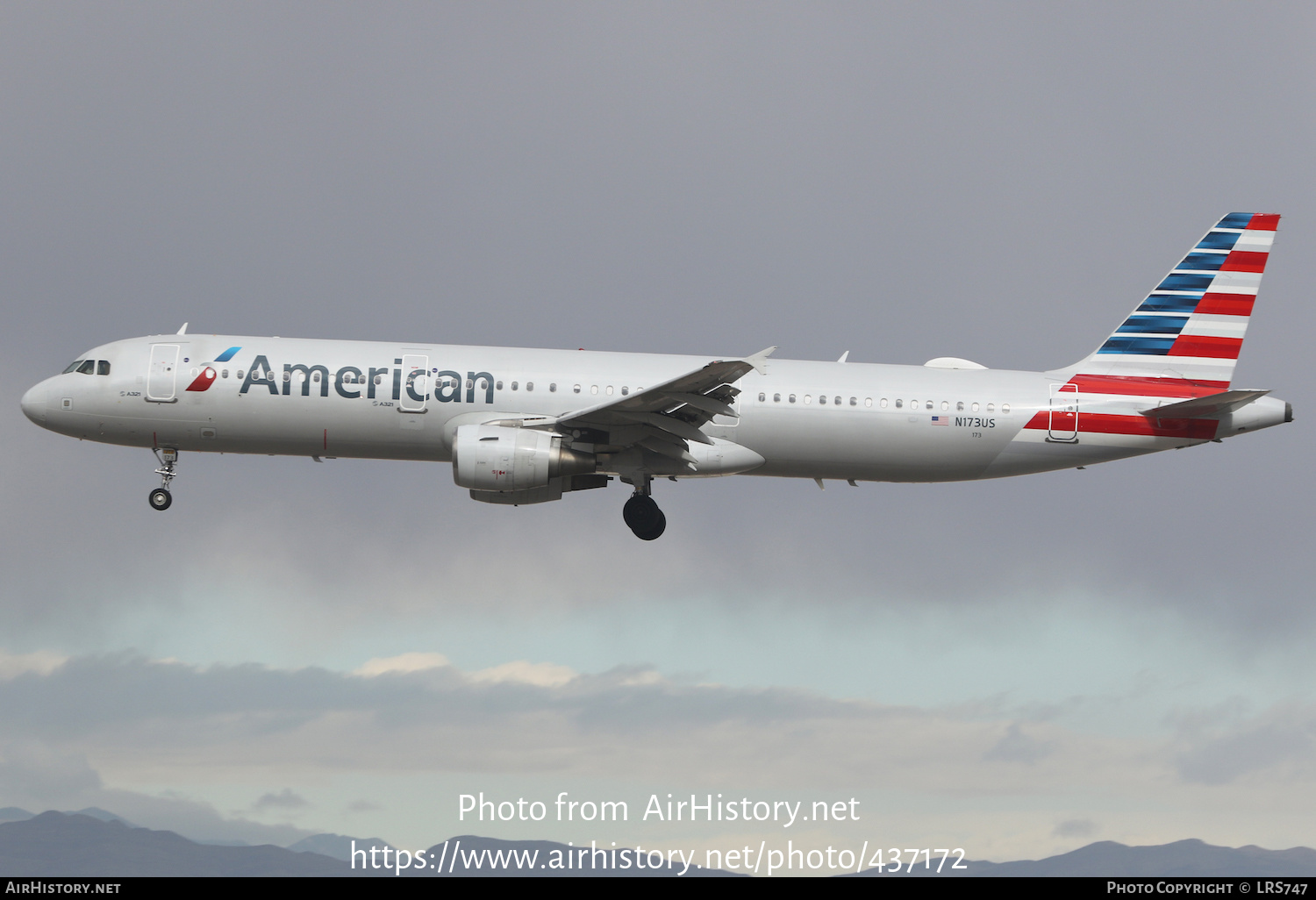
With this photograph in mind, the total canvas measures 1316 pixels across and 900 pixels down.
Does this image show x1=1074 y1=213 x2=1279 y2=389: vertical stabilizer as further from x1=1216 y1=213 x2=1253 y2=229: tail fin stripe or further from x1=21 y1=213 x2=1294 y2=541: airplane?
x1=21 y1=213 x2=1294 y2=541: airplane

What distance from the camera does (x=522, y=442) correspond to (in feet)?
87.4

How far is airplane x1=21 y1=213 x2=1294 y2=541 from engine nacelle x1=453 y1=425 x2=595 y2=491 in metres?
0.04

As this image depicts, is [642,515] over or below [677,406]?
below

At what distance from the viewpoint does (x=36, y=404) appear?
28500 mm

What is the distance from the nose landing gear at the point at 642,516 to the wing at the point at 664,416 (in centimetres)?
102

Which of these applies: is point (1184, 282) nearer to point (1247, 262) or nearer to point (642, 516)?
point (1247, 262)

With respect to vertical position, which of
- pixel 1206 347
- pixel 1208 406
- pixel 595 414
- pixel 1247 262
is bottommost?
pixel 595 414

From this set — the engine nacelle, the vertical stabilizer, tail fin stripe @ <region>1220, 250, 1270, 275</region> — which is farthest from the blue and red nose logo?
tail fin stripe @ <region>1220, 250, 1270, 275</region>

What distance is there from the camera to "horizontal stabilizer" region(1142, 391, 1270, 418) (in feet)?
90.8

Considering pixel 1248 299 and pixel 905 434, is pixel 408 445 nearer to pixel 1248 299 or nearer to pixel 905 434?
pixel 905 434

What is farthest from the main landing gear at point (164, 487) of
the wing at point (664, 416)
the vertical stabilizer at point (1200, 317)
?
the vertical stabilizer at point (1200, 317)

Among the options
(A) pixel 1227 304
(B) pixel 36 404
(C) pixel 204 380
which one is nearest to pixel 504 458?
(C) pixel 204 380

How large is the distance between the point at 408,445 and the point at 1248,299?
21.9 metres

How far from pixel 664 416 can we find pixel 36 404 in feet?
49.1
